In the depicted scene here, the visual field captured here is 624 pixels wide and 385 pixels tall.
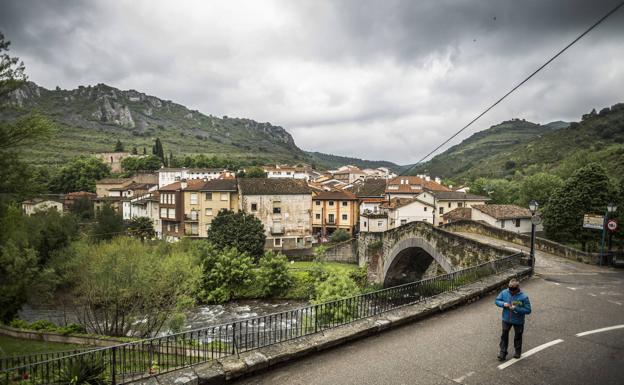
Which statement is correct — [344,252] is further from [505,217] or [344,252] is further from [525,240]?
[525,240]

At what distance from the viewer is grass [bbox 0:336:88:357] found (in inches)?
693

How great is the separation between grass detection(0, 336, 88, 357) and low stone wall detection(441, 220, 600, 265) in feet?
88.2

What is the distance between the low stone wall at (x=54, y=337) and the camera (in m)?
18.1

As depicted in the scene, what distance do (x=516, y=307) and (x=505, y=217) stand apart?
115 feet

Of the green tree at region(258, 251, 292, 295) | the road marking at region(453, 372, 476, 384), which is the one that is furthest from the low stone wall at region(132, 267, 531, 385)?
the green tree at region(258, 251, 292, 295)

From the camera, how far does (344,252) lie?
43.0 metres

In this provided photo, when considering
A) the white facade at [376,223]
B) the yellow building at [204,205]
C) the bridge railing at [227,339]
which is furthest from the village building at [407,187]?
the bridge railing at [227,339]

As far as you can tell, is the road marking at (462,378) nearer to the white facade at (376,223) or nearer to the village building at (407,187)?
the white facade at (376,223)

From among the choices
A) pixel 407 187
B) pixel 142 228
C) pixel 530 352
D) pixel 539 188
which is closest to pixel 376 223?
pixel 407 187

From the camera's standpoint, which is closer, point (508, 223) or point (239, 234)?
point (508, 223)

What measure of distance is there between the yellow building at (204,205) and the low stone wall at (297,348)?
41328mm

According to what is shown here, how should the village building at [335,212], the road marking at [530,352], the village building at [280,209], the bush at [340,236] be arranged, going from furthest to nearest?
1. the village building at [335,212]
2. the bush at [340,236]
3. the village building at [280,209]
4. the road marking at [530,352]

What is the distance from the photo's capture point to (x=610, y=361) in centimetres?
616

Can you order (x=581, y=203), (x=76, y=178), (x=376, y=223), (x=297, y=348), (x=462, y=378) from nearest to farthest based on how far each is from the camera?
(x=462, y=378)
(x=297, y=348)
(x=581, y=203)
(x=376, y=223)
(x=76, y=178)
